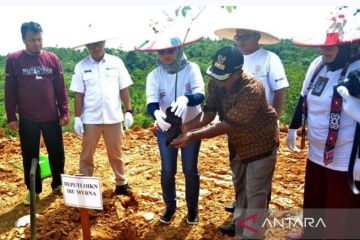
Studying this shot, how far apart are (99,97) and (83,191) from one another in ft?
4.05

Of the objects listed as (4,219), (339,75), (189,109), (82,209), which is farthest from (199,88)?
(4,219)

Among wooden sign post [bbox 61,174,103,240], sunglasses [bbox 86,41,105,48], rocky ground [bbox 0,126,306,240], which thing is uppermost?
sunglasses [bbox 86,41,105,48]

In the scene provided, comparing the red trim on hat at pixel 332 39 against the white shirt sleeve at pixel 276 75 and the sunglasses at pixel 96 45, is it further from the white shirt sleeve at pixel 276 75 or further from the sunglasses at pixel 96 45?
the sunglasses at pixel 96 45

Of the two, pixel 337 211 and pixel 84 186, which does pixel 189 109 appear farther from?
pixel 337 211

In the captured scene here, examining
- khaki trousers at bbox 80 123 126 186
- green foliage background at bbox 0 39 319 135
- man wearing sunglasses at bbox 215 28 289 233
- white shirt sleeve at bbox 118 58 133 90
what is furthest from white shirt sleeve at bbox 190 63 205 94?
green foliage background at bbox 0 39 319 135

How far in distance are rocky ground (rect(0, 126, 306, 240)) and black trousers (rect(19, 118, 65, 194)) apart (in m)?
0.34

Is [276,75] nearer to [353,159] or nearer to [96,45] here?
[353,159]

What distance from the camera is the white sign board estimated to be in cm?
220

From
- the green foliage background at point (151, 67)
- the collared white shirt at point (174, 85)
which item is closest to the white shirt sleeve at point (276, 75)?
the collared white shirt at point (174, 85)

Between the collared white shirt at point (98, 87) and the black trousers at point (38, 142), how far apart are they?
381mm

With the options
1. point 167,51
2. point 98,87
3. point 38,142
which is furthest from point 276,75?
point 38,142

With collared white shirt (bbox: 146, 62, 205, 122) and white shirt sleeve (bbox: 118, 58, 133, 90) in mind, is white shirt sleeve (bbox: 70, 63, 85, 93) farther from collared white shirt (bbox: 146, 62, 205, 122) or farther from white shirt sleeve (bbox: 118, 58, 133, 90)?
collared white shirt (bbox: 146, 62, 205, 122)

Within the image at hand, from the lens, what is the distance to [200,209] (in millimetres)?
3432

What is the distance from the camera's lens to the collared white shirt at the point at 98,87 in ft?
10.8
